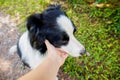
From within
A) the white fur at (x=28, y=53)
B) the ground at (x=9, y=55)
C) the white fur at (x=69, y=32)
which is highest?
the white fur at (x=69, y=32)

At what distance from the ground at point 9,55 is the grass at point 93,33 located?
0.43 feet

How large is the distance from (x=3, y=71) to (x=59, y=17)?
1.50 meters

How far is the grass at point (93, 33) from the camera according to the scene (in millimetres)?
3049

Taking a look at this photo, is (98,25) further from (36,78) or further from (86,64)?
(36,78)

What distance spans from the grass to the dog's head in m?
0.95

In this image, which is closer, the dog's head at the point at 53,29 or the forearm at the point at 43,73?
the forearm at the point at 43,73

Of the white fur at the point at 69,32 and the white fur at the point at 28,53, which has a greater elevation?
the white fur at the point at 69,32

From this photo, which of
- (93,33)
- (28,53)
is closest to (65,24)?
(28,53)

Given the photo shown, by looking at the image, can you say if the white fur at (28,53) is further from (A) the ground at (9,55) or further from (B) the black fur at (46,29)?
(A) the ground at (9,55)

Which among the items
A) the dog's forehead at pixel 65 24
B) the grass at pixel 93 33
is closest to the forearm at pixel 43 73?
the dog's forehead at pixel 65 24

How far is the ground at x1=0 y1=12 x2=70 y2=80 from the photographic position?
3172 millimetres

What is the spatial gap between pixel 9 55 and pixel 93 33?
120 centimetres

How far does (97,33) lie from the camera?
11.3 ft

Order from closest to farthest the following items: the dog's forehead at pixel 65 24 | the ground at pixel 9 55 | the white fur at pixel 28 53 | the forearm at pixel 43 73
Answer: the forearm at pixel 43 73 < the dog's forehead at pixel 65 24 < the white fur at pixel 28 53 < the ground at pixel 9 55
